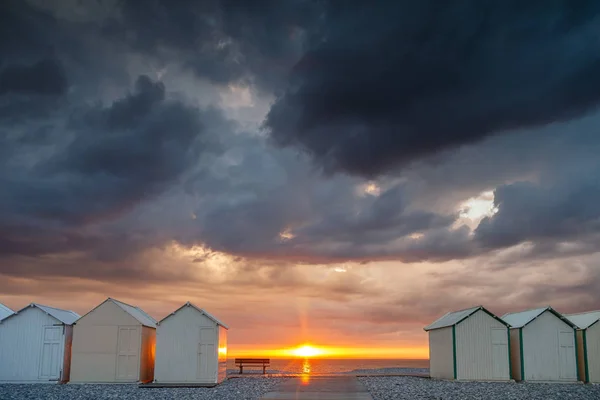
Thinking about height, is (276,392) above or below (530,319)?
below

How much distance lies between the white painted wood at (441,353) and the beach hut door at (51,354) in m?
23.6

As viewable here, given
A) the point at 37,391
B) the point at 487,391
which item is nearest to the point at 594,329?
the point at 487,391

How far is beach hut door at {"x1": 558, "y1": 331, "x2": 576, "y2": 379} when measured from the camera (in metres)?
39.4

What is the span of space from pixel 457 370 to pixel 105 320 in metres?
21.2

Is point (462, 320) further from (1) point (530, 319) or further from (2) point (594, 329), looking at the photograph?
(2) point (594, 329)

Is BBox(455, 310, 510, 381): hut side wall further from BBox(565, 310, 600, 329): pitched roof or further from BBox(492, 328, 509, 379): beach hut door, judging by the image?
BBox(565, 310, 600, 329): pitched roof

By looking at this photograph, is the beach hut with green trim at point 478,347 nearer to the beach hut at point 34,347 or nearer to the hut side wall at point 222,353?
the hut side wall at point 222,353

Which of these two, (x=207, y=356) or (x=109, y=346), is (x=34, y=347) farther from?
(x=207, y=356)

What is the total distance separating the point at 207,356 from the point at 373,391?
1027 centimetres

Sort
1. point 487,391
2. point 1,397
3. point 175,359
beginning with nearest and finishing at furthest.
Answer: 1. point 1,397
2. point 487,391
3. point 175,359

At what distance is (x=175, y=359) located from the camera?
1442 inches

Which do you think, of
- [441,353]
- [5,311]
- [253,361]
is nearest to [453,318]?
[441,353]

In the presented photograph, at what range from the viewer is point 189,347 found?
36.7 meters

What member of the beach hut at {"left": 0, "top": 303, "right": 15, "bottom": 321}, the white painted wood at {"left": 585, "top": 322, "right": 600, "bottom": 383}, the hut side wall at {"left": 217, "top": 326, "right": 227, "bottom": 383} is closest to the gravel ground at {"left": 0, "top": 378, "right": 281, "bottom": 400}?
the hut side wall at {"left": 217, "top": 326, "right": 227, "bottom": 383}
